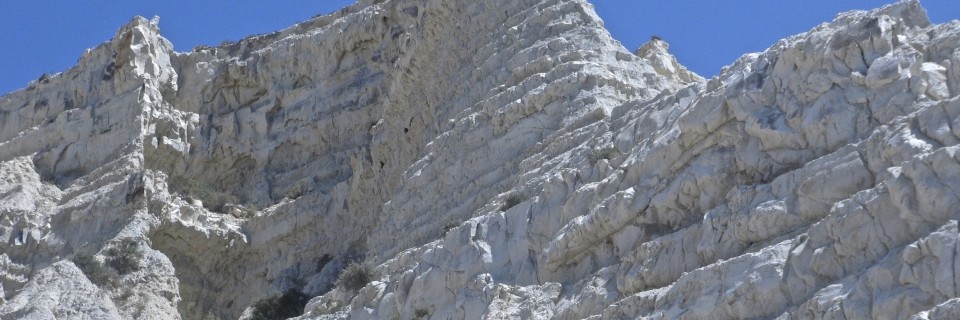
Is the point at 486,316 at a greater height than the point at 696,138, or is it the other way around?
the point at 696,138

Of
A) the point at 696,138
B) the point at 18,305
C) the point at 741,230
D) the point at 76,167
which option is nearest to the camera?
the point at 741,230

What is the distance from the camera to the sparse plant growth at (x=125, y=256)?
36.1m

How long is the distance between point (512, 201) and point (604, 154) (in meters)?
2.38

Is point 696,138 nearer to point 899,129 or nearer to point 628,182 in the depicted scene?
point 628,182

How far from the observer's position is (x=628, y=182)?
23.0 metres

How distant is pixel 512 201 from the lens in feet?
88.1

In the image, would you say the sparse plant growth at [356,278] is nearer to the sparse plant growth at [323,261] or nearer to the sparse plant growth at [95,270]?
the sparse plant growth at [95,270]

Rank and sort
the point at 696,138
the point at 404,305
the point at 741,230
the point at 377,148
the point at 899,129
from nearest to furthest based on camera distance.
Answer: the point at 899,129 < the point at 741,230 < the point at 696,138 < the point at 404,305 < the point at 377,148

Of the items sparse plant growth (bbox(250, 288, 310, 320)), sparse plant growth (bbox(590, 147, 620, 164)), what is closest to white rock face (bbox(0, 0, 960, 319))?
sparse plant growth (bbox(590, 147, 620, 164))

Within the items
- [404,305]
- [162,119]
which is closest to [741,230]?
[404,305]

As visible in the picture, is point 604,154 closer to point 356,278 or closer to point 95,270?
point 356,278

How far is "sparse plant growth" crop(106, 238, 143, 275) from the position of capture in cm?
3606

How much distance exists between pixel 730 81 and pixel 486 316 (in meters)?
5.08

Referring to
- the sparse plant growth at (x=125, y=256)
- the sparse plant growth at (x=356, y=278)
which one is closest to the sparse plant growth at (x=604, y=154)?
the sparse plant growth at (x=356, y=278)
